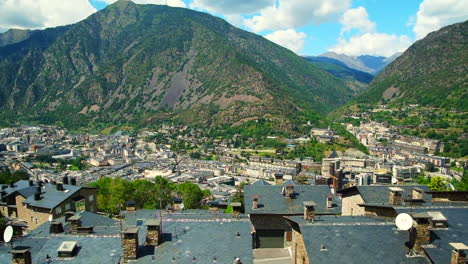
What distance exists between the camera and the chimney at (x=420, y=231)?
47.4ft

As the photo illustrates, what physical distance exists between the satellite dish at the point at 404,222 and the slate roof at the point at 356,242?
87 cm

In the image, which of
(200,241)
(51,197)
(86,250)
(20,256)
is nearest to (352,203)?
(200,241)

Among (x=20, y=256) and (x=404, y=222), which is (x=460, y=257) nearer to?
(x=404, y=222)

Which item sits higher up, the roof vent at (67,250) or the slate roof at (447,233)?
the slate roof at (447,233)

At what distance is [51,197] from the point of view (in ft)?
124

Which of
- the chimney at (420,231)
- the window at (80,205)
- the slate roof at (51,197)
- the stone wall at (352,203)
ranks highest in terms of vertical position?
the chimney at (420,231)

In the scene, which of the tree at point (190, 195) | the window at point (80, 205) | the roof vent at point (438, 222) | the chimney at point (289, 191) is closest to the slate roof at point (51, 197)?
the window at point (80, 205)

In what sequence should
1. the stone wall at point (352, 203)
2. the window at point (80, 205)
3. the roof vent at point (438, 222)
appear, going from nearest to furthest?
the roof vent at point (438, 222), the stone wall at point (352, 203), the window at point (80, 205)

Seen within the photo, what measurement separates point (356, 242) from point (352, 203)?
10.4 meters

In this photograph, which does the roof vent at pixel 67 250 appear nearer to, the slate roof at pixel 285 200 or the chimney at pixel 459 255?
the slate roof at pixel 285 200

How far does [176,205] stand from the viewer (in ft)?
91.2

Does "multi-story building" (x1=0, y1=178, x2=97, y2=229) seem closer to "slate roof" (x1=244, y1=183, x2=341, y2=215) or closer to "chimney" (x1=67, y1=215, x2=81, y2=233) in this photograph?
"chimney" (x1=67, y1=215, x2=81, y2=233)

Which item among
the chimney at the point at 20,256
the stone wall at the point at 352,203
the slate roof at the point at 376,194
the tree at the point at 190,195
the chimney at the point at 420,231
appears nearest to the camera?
the chimney at the point at 420,231

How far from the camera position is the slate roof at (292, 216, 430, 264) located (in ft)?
46.9
